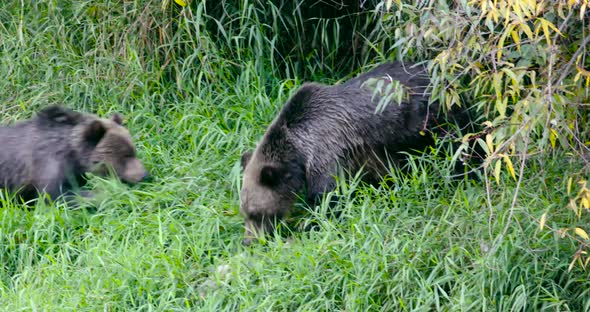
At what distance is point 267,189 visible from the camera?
23.2 feet

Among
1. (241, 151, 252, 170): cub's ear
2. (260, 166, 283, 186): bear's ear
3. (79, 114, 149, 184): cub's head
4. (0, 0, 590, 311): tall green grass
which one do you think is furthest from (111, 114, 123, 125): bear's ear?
(260, 166, 283, 186): bear's ear

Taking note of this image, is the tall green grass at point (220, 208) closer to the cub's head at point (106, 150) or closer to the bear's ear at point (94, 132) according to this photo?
the cub's head at point (106, 150)

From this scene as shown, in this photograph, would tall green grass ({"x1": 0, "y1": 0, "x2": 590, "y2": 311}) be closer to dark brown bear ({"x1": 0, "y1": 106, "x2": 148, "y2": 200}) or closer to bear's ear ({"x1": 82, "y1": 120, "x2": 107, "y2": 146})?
dark brown bear ({"x1": 0, "y1": 106, "x2": 148, "y2": 200})

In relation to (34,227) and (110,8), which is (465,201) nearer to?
(34,227)

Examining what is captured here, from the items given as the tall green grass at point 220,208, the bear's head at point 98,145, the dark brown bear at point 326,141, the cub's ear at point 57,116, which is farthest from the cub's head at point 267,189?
the cub's ear at point 57,116

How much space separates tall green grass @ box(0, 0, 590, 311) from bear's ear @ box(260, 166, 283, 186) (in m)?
0.32

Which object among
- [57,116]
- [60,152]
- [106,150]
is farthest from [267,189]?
[57,116]

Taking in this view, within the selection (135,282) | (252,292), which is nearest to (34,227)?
(135,282)

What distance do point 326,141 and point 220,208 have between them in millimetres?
873

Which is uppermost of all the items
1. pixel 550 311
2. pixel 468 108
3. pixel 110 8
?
pixel 110 8

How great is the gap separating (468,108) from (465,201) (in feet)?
3.47

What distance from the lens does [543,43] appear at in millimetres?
5871

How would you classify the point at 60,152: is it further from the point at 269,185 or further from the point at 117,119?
the point at 269,185

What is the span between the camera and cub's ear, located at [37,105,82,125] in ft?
25.7
